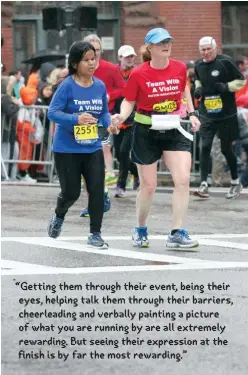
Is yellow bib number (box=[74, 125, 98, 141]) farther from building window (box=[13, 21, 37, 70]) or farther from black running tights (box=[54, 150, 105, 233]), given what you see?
building window (box=[13, 21, 37, 70])

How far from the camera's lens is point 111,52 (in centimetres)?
2609

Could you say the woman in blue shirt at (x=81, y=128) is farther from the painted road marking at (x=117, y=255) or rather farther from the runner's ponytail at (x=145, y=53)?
the runner's ponytail at (x=145, y=53)

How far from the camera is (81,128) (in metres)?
11.4

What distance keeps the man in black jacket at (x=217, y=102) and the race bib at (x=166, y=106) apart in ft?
17.7

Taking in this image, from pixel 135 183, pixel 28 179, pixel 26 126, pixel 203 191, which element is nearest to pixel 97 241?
pixel 203 191

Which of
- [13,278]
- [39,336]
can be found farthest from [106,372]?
[13,278]

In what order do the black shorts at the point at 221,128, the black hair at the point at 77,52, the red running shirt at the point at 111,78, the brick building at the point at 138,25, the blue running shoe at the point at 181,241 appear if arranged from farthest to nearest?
the brick building at the point at 138,25, the black shorts at the point at 221,128, the red running shirt at the point at 111,78, the blue running shoe at the point at 181,241, the black hair at the point at 77,52

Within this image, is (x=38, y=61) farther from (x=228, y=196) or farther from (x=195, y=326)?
(x=195, y=326)

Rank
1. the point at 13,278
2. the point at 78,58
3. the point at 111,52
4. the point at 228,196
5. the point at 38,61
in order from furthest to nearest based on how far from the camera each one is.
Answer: the point at 111,52 < the point at 38,61 < the point at 228,196 < the point at 78,58 < the point at 13,278

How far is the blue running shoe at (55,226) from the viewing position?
1202 cm

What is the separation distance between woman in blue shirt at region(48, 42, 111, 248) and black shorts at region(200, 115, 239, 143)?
227 inches

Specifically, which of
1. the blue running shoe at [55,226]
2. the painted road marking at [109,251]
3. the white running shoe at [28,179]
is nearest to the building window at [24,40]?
the white running shoe at [28,179]

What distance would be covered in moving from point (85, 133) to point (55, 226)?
106cm

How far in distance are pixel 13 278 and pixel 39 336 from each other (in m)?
2.00
